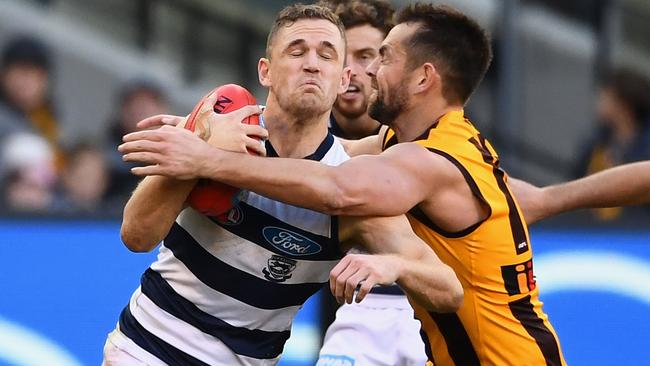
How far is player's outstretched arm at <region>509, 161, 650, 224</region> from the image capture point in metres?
5.41

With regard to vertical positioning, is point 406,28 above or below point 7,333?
above

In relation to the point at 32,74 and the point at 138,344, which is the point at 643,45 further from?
the point at 138,344

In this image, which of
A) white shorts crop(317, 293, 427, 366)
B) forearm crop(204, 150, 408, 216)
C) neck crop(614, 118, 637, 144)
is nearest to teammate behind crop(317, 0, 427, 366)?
white shorts crop(317, 293, 427, 366)

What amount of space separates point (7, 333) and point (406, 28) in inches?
143

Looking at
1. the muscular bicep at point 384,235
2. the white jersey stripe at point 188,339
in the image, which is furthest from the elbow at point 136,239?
the muscular bicep at point 384,235

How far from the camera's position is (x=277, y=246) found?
4.62 metres

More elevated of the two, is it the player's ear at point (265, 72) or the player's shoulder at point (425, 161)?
the player's ear at point (265, 72)

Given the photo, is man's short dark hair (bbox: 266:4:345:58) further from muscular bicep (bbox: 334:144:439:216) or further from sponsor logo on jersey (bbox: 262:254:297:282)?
sponsor logo on jersey (bbox: 262:254:297:282)

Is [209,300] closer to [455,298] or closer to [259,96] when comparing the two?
[455,298]

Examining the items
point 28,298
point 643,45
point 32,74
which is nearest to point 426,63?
point 28,298

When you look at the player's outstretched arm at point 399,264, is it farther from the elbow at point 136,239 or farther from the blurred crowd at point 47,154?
the blurred crowd at point 47,154

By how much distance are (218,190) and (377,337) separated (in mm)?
1812

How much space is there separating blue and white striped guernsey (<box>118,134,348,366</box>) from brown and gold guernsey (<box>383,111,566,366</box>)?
415 mm

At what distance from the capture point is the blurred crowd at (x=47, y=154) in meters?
7.91
